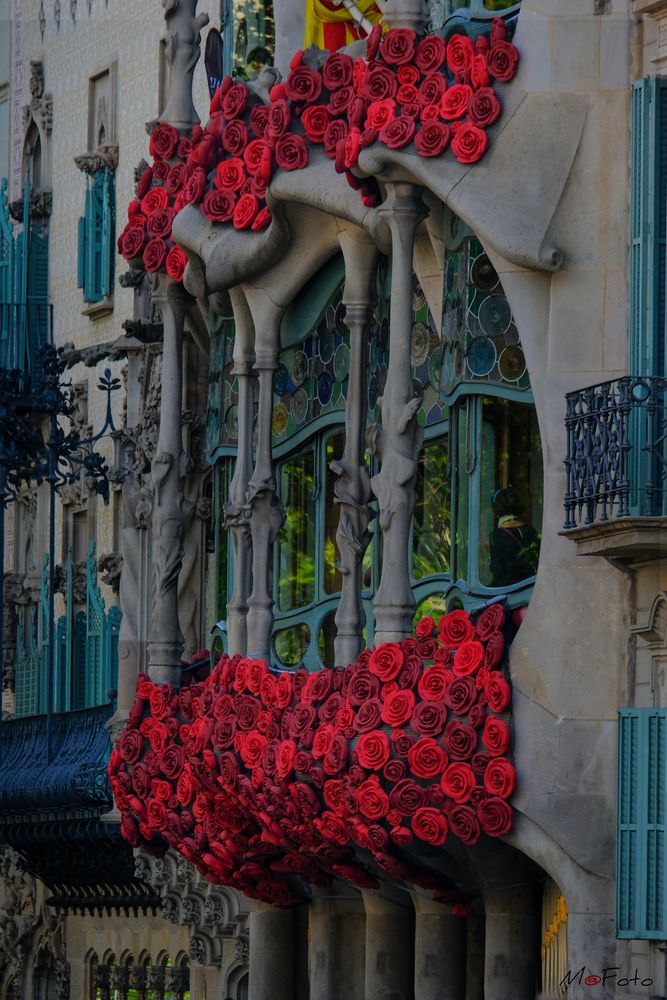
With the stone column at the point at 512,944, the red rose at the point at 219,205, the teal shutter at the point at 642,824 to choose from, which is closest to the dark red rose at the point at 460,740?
the teal shutter at the point at 642,824

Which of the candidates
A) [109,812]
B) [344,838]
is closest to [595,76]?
[344,838]

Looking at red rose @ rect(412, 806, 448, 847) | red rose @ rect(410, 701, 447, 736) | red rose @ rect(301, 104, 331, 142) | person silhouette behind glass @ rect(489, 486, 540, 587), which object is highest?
red rose @ rect(301, 104, 331, 142)

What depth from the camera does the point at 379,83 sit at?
27.5 metres

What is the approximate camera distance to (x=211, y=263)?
3020 centimetres

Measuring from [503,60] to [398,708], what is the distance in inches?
183

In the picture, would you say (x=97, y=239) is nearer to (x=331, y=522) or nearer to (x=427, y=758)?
(x=331, y=522)

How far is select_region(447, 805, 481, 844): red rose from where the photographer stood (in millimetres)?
26203

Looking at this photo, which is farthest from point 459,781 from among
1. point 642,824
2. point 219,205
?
point 219,205

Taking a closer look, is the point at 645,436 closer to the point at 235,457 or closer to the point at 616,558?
the point at 616,558

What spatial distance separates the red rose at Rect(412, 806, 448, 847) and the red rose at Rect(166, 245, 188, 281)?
638 centimetres

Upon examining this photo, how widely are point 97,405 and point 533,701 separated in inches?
576

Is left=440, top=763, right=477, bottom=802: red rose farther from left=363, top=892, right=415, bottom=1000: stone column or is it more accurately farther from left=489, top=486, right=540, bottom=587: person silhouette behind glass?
left=363, top=892, right=415, bottom=1000: stone column

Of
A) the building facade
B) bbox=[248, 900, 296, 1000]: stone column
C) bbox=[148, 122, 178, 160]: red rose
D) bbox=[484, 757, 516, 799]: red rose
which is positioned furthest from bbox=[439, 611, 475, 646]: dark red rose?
bbox=[148, 122, 178, 160]: red rose

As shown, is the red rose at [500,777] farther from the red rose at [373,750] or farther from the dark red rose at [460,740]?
the red rose at [373,750]
